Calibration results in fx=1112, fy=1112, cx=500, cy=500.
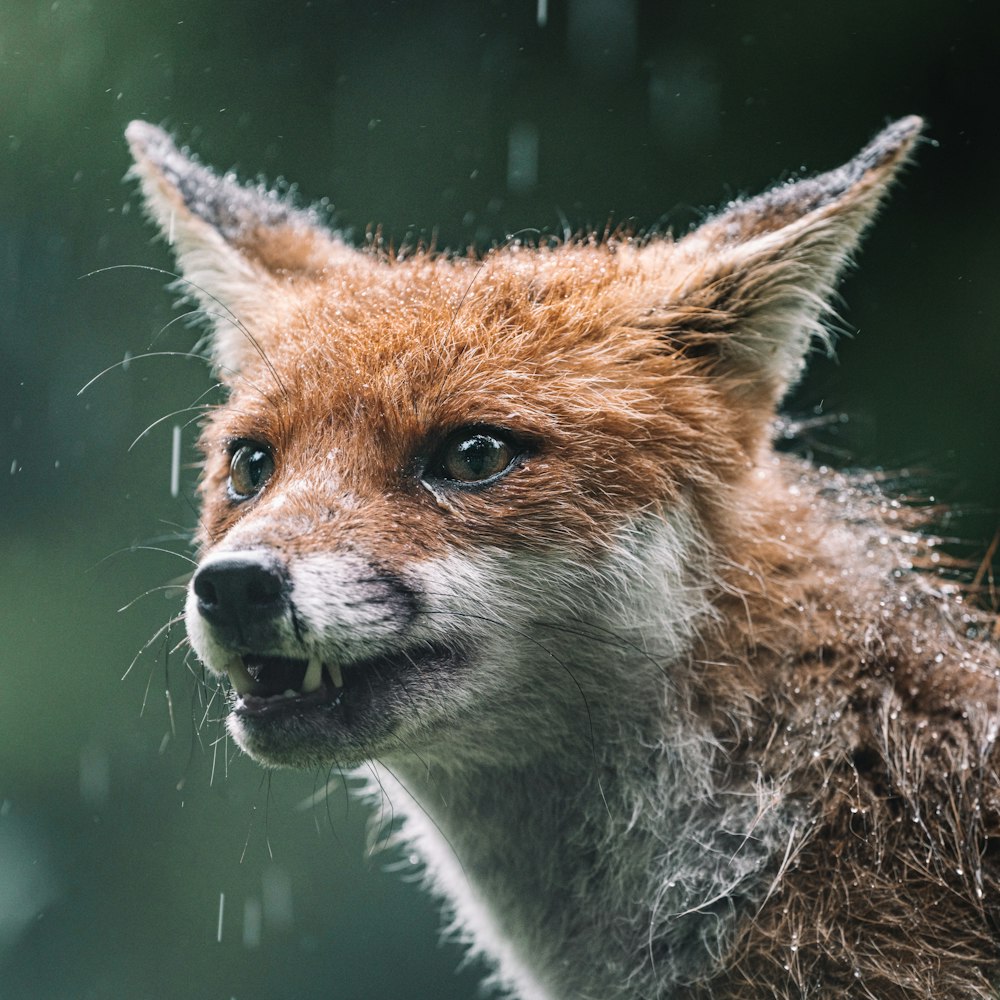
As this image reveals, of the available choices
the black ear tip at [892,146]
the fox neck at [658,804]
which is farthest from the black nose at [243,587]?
the black ear tip at [892,146]

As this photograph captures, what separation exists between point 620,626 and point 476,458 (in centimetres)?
67

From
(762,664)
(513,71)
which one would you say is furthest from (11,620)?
(762,664)

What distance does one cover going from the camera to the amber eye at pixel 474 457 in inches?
125

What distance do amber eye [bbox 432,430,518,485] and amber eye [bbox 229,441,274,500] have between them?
0.62 meters

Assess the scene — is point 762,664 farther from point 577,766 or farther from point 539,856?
point 539,856

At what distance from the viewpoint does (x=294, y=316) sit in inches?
152

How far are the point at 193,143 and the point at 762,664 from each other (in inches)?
238

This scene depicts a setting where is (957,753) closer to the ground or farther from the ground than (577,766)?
closer to the ground

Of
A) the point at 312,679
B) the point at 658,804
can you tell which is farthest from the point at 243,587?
the point at 658,804

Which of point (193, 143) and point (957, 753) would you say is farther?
point (193, 143)

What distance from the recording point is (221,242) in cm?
420

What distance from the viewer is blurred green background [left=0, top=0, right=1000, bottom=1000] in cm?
652

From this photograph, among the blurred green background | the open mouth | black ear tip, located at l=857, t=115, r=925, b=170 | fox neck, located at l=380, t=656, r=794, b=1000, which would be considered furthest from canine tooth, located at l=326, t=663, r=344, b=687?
the blurred green background

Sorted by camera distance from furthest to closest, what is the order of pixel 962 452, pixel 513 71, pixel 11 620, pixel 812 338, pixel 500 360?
pixel 11 620
pixel 513 71
pixel 962 452
pixel 812 338
pixel 500 360
